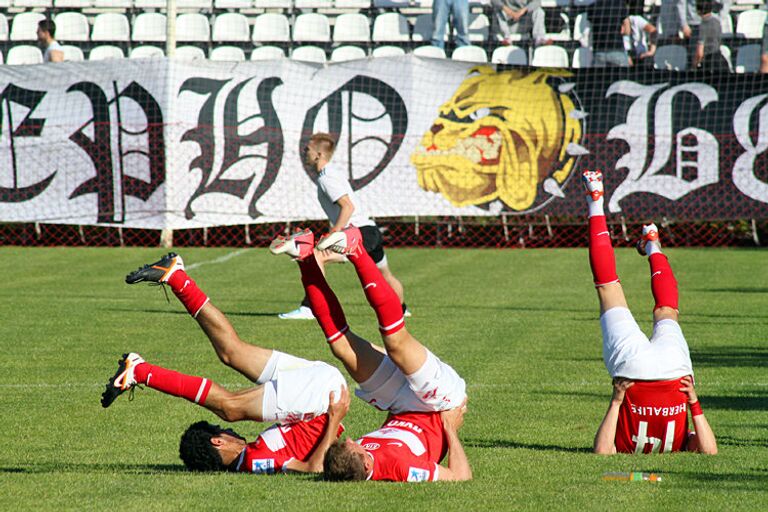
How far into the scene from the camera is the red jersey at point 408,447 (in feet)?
24.2

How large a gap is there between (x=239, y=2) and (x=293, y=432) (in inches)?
849

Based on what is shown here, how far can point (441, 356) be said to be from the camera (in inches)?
479

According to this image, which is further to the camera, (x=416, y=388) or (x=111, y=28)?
(x=111, y=28)

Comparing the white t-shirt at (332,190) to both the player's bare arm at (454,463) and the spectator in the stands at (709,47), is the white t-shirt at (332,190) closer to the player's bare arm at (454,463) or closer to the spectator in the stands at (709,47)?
the player's bare arm at (454,463)

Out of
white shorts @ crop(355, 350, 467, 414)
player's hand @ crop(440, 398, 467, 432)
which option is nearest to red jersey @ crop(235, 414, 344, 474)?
white shorts @ crop(355, 350, 467, 414)

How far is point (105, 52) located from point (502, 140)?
930 centimetres

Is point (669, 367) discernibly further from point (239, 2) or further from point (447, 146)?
point (239, 2)

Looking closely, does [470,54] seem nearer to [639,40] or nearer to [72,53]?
[639,40]

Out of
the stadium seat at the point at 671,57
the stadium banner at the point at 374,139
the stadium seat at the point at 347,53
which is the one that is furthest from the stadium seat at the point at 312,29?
the stadium seat at the point at 671,57

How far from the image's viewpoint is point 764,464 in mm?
7688

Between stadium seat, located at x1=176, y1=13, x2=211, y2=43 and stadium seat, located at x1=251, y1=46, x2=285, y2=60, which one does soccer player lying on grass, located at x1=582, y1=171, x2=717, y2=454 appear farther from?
stadium seat, located at x1=176, y1=13, x2=211, y2=43

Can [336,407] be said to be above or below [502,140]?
above

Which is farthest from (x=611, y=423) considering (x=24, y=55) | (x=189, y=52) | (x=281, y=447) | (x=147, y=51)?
(x=24, y=55)

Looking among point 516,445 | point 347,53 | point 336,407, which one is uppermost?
point 347,53
